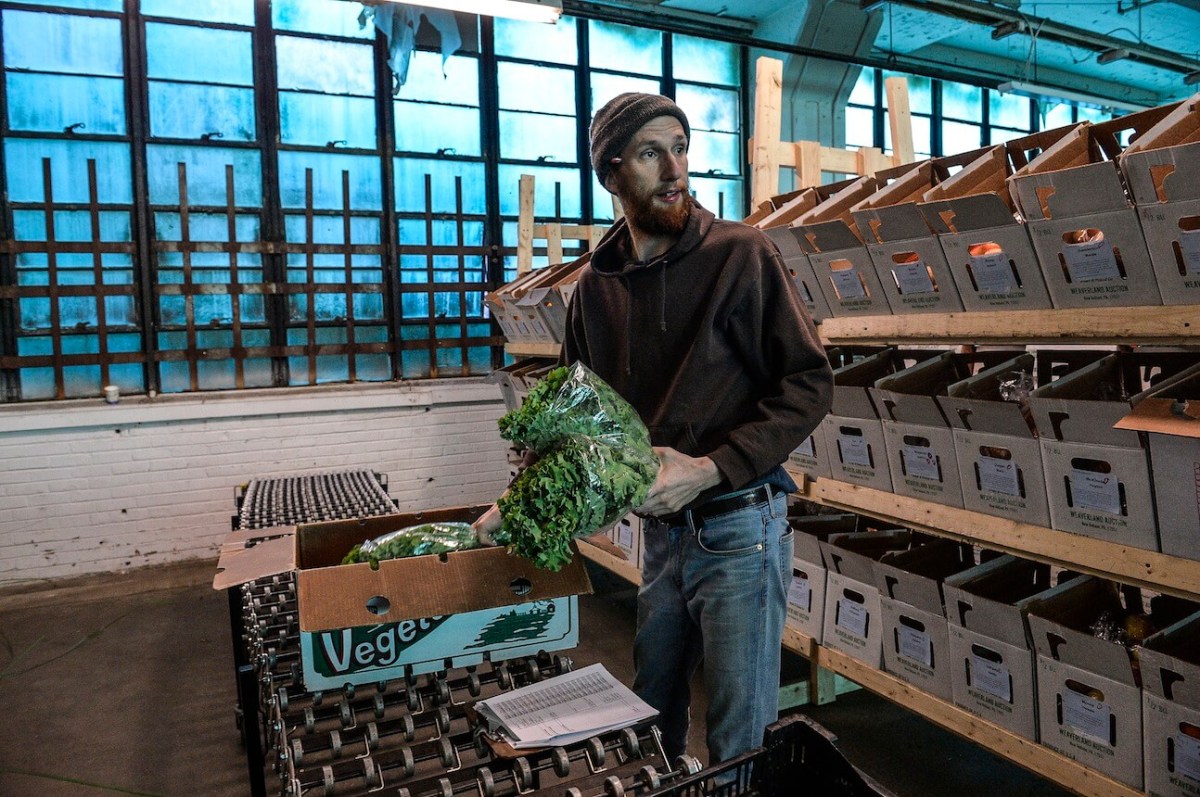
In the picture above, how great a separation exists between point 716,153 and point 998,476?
18.2ft

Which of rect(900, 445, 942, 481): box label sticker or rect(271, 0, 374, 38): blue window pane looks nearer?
rect(900, 445, 942, 481): box label sticker

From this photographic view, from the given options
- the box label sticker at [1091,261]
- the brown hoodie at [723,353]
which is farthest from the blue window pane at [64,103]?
the box label sticker at [1091,261]

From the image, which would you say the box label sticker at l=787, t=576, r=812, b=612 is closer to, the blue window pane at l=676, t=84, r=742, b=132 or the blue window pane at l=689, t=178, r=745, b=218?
the blue window pane at l=689, t=178, r=745, b=218

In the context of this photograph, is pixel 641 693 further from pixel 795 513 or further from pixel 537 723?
pixel 795 513

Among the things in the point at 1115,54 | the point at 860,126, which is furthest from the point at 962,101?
the point at 1115,54

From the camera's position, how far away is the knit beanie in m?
1.59

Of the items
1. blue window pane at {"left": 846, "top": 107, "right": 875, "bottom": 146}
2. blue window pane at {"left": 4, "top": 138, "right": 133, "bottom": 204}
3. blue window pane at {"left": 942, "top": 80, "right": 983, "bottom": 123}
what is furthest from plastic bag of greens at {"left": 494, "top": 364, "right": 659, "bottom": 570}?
blue window pane at {"left": 942, "top": 80, "right": 983, "bottom": 123}

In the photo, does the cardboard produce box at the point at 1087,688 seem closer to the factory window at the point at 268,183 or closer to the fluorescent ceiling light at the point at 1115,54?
the factory window at the point at 268,183

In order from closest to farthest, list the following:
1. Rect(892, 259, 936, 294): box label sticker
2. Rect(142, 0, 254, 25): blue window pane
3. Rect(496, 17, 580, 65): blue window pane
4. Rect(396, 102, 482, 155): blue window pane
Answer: Rect(892, 259, 936, 294): box label sticker, Rect(142, 0, 254, 25): blue window pane, Rect(396, 102, 482, 155): blue window pane, Rect(496, 17, 580, 65): blue window pane

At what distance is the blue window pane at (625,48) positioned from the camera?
21.8 feet

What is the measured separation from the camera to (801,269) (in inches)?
102

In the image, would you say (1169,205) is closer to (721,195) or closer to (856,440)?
(856,440)

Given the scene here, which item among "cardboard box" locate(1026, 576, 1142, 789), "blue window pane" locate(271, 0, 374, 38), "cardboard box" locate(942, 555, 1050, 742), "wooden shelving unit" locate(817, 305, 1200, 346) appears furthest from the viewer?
"blue window pane" locate(271, 0, 374, 38)

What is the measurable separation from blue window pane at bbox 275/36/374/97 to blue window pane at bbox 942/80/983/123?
5966 mm
